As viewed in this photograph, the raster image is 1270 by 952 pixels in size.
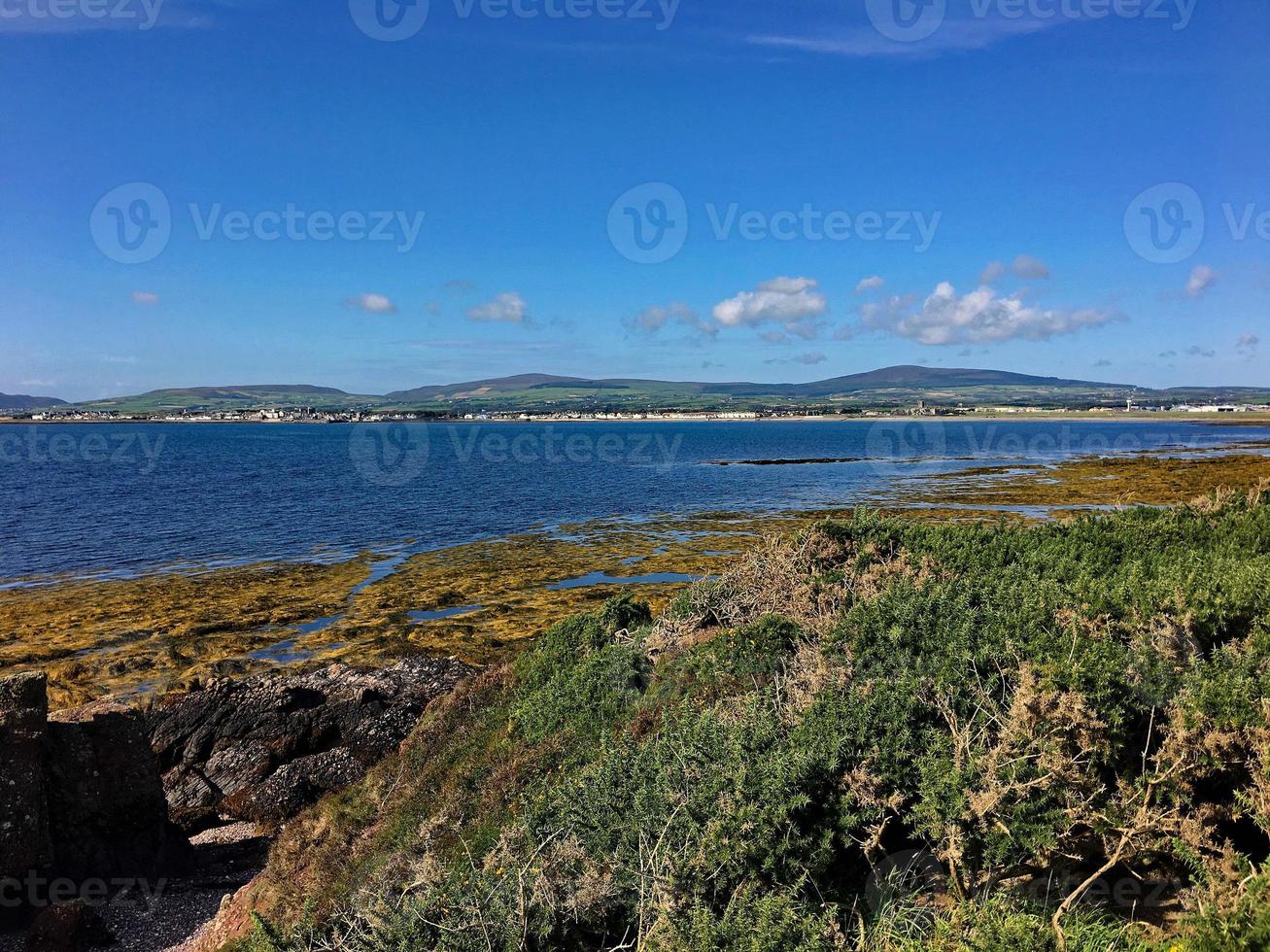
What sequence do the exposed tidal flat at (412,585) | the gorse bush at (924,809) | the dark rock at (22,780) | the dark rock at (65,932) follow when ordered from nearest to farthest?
the gorse bush at (924,809) → the dark rock at (65,932) → the dark rock at (22,780) → the exposed tidal flat at (412,585)

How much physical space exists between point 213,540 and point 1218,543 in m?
40.4

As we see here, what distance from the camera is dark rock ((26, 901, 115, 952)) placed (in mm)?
9688

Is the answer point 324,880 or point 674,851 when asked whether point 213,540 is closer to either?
point 324,880

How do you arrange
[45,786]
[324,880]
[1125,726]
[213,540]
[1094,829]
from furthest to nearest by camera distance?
1. [213,540]
2. [45,786]
3. [324,880]
4. [1125,726]
5. [1094,829]

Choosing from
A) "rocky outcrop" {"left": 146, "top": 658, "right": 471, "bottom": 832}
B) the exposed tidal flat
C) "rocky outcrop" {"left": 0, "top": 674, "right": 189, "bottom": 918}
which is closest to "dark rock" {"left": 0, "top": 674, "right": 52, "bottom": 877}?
"rocky outcrop" {"left": 0, "top": 674, "right": 189, "bottom": 918}

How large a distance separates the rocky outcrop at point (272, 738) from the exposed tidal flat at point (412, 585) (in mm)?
4028

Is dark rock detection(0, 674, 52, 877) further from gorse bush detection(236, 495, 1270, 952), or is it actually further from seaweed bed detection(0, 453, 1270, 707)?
seaweed bed detection(0, 453, 1270, 707)

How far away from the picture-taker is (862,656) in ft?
26.2

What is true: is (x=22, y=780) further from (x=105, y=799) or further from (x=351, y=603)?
(x=351, y=603)

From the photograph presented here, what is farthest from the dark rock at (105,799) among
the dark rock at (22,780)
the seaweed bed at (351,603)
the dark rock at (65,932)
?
the seaweed bed at (351,603)

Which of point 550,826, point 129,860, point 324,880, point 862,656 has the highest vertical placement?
point 862,656

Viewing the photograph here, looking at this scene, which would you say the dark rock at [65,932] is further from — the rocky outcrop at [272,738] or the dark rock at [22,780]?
the rocky outcrop at [272,738]

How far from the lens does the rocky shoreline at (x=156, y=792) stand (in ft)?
34.7

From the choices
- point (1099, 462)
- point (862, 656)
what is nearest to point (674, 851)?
point (862, 656)
